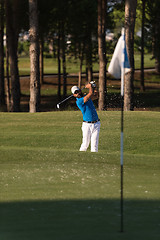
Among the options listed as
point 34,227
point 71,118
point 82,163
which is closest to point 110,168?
point 82,163

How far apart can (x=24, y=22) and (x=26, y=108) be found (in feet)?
23.7

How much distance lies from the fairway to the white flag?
1.96 meters

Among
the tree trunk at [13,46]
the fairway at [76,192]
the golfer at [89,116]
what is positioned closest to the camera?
the fairway at [76,192]

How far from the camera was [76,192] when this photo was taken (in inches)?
397

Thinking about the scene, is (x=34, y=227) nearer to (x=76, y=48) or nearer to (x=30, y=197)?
(x=30, y=197)

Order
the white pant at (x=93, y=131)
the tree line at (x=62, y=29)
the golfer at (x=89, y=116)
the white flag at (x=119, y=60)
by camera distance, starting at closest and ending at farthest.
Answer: the white flag at (x=119, y=60)
the golfer at (x=89, y=116)
the white pant at (x=93, y=131)
the tree line at (x=62, y=29)

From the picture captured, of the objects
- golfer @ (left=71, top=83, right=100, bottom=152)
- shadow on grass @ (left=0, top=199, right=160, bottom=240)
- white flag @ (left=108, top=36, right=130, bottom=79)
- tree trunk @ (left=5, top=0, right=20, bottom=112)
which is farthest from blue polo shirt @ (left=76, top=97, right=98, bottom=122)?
tree trunk @ (left=5, top=0, right=20, bottom=112)

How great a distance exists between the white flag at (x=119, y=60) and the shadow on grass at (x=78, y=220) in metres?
1.94

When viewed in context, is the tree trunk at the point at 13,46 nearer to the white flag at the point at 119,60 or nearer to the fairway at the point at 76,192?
the fairway at the point at 76,192

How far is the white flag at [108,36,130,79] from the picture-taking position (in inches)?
330

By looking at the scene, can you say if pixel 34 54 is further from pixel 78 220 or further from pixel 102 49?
pixel 78 220

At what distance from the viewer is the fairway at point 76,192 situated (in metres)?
7.64

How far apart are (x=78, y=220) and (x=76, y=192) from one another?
1.95m

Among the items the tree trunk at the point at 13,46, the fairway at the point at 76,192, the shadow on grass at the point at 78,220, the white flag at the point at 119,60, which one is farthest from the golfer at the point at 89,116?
the tree trunk at the point at 13,46
